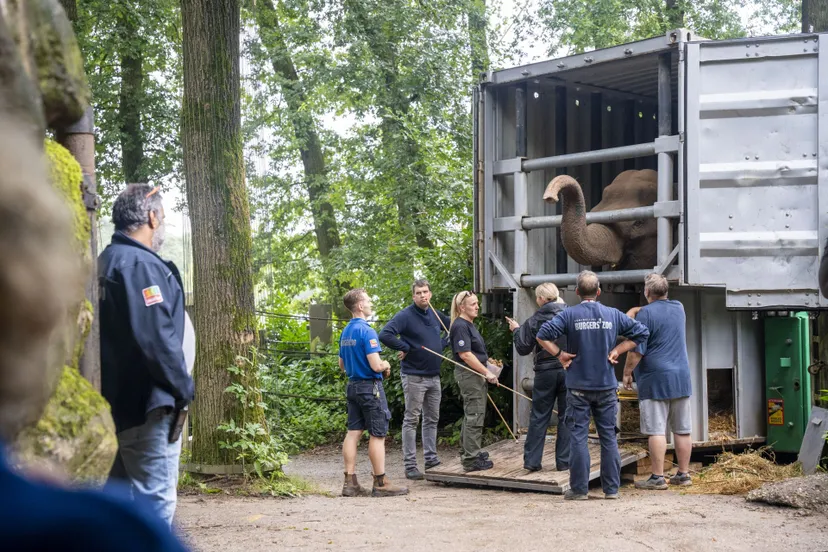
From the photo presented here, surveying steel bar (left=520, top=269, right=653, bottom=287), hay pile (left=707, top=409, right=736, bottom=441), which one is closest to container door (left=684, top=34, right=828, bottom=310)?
steel bar (left=520, top=269, right=653, bottom=287)

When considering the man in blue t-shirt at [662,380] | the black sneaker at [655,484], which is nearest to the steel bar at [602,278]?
the man in blue t-shirt at [662,380]

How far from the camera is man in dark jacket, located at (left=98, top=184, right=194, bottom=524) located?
4.17m

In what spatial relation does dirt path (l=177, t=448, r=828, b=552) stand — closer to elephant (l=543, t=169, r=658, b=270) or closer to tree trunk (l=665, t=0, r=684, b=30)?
elephant (l=543, t=169, r=658, b=270)

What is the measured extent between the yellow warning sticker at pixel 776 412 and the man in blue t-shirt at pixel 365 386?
3.49 meters

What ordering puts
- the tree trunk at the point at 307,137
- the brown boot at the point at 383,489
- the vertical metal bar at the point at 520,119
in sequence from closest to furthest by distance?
the brown boot at the point at 383,489 → the vertical metal bar at the point at 520,119 → the tree trunk at the point at 307,137

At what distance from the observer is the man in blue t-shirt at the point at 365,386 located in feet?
27.1

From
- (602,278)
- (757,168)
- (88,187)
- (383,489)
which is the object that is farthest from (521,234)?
(88,187)

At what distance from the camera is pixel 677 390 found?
847 centimetres

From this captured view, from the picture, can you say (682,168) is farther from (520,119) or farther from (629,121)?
(629,121)

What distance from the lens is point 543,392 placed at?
8.70m

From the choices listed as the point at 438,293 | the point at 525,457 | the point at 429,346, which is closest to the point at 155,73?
the point at 438,293

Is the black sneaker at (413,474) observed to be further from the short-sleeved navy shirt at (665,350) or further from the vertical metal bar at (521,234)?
the short-sleeved navy shirt at (665,350)

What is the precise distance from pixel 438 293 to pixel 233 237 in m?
4.36

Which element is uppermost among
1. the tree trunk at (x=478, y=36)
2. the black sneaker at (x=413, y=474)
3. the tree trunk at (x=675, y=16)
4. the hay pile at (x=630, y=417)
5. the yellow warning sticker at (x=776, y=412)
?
the tree trunk at (x=675, y=16)
